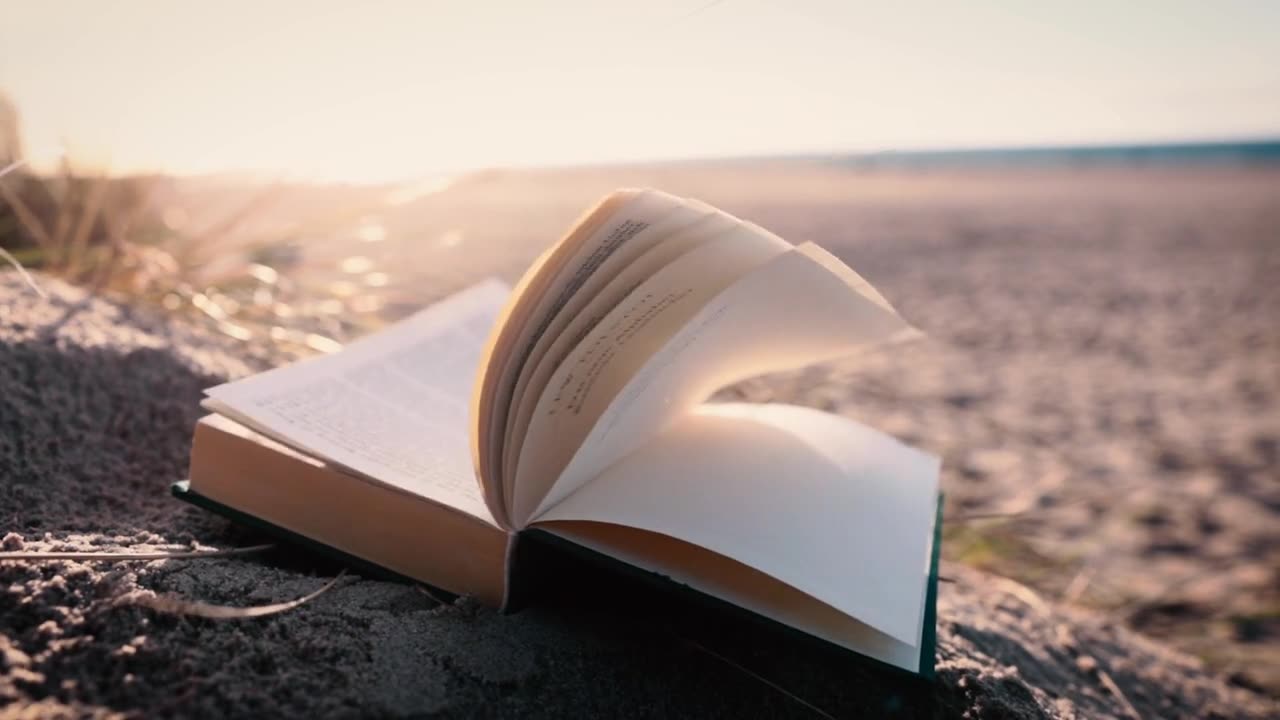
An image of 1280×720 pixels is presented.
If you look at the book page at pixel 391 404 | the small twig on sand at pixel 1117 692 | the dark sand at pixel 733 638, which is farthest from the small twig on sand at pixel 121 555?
the small twig on sand at pixel 1117 692

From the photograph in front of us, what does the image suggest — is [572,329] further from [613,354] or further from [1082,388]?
[1082,388]

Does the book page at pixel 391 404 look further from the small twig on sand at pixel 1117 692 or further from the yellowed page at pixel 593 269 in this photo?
the small twig on sand at pixel 1117 692

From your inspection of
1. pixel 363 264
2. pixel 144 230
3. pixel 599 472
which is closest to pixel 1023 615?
pixel 599 472

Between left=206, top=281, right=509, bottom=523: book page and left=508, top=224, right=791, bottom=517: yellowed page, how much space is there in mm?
82

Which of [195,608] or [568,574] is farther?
[568,574]

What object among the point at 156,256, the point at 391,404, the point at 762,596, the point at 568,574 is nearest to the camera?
the point at 762,596

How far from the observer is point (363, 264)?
1.85 m

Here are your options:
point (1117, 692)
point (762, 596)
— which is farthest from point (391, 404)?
point (1117, 692)

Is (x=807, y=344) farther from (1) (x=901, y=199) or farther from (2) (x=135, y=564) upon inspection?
(1) (x=901, y=199)

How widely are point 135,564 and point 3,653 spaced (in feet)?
0.56

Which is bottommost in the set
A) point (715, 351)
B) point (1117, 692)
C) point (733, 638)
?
point (1117, 692)

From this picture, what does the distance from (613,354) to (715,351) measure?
0.51 ft

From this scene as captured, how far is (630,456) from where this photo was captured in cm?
82

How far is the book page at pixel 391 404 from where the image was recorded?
31.0 inches
